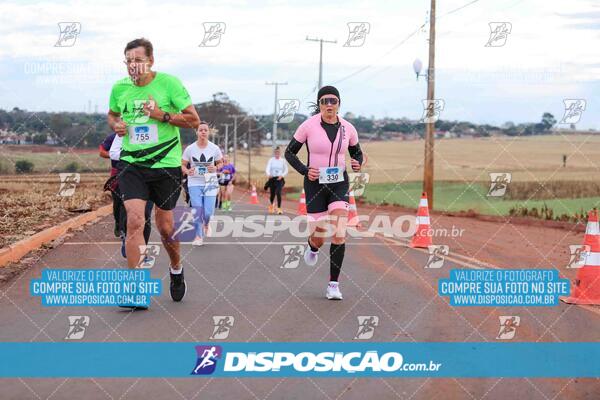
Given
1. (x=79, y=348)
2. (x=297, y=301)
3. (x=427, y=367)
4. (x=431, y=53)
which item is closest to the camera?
(x=427, y=367)

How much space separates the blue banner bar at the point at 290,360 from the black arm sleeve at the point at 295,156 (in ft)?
9.16

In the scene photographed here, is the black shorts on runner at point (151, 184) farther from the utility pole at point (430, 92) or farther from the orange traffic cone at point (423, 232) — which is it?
the utility pole at point (430, 92)

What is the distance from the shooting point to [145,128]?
7648 millimetres

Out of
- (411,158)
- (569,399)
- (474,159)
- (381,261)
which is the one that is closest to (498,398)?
(569,399)

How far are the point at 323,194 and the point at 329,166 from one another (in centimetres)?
32

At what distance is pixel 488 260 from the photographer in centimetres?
1195

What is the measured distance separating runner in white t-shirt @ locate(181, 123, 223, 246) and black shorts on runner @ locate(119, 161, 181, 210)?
4351mm

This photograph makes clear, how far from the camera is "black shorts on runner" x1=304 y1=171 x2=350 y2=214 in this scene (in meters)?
8.85

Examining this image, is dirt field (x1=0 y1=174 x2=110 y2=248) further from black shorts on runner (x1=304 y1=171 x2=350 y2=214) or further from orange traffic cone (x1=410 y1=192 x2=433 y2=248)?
orange traffic cone (x1=410 y1=192 x2=433 y2=248)

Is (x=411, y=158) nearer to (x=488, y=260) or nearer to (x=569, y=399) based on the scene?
(x=488, y=260)

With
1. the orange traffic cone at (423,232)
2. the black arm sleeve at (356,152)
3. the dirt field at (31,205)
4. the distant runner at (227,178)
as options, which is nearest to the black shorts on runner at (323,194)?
the black arm sleeve at (356,152)

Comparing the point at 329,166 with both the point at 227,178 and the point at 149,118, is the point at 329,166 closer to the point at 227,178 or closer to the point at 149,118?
the point at 149,118

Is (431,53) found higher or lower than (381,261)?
higher

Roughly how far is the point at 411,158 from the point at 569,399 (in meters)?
53.2
